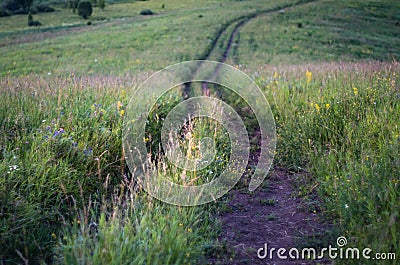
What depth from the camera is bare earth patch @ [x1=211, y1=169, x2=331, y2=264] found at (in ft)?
12.7

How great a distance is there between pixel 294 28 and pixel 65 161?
2864 centimetres

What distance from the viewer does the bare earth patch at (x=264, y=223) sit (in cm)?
386

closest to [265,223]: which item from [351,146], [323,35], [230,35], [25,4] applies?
[351,146]

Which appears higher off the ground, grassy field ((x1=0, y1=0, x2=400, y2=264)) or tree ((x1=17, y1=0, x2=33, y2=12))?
tree ((x1=17, y1=0, x2=33, y2=12))

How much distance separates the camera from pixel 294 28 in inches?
1198

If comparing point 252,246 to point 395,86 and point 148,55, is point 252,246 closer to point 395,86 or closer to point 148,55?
point 395,86

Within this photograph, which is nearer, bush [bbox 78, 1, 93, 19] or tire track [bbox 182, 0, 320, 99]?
tire track [bbox 182, 0, 320, 99]

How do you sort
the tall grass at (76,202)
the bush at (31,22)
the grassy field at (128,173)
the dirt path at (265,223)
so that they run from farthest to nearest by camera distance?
1. the bush at (31,22)
2. the dirt path at (265,223)
3. the grassy field at (128,173)
4. the tall grass at (76,202)

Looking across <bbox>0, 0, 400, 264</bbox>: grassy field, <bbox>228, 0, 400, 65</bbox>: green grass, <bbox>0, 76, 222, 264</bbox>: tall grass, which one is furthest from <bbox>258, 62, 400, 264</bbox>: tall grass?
<bbox>228, 0, 400, 65</bbox>: green grass

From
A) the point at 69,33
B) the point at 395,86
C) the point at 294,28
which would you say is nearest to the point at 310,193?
the point at 395,86

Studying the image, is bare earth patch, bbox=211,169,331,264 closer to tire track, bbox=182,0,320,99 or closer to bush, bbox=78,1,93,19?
tire track, bbox=182,0,320,99

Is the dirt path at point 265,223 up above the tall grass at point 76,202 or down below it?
below

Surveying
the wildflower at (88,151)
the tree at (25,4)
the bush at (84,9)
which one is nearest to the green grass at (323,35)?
the wildflower at (88,151)

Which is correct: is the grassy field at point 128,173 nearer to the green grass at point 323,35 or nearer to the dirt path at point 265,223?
the dirt path at point 265,223
